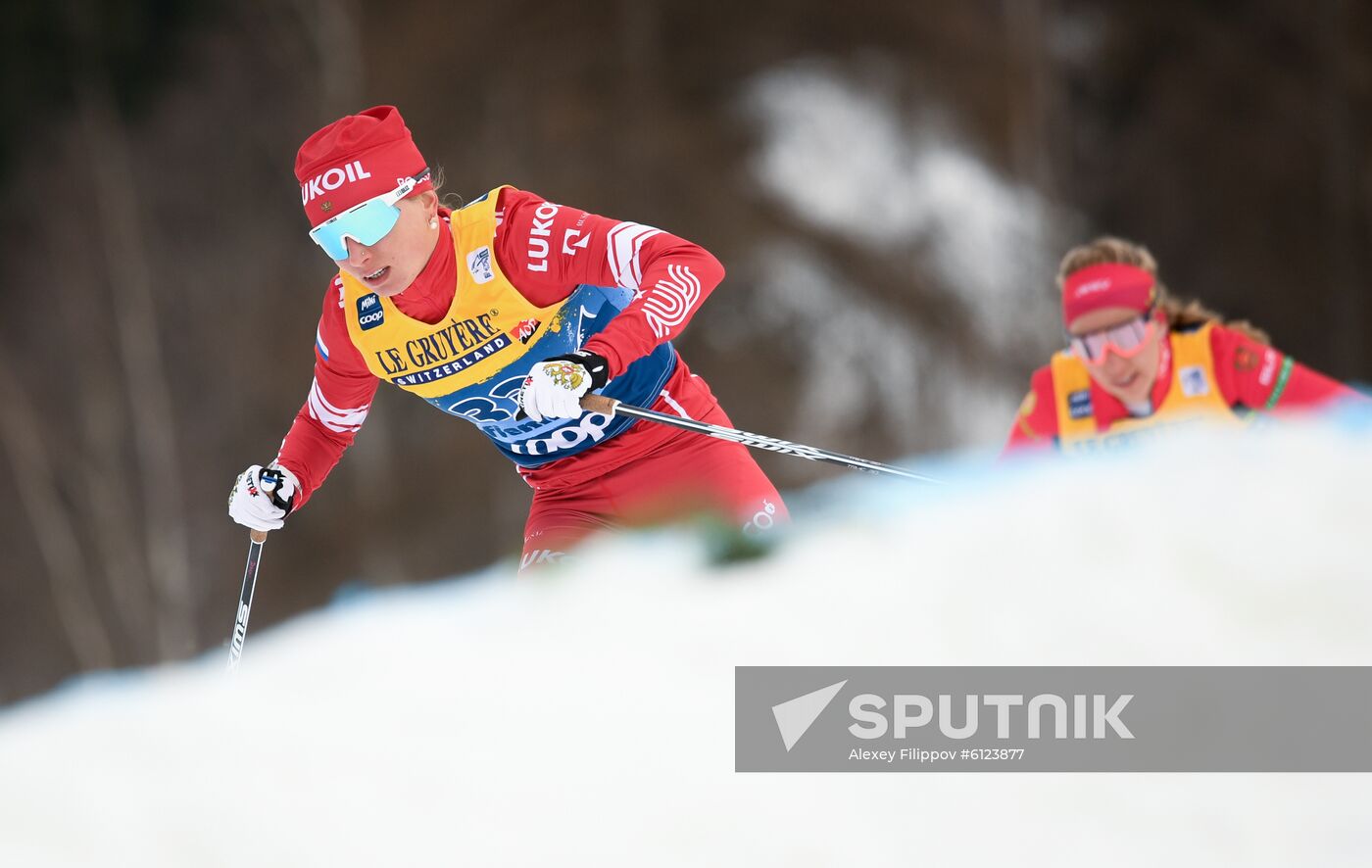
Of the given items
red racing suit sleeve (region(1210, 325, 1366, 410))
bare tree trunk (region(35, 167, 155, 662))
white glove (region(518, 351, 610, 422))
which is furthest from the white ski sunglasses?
bare tree trunk (region(35, 167, 155, 662))

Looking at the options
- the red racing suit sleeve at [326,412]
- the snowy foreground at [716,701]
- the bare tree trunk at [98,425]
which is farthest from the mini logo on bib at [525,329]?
the bare tree trunk at [98,425]

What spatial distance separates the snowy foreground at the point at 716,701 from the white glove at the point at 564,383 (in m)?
1.84

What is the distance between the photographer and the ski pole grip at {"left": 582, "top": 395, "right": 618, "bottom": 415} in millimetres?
2678

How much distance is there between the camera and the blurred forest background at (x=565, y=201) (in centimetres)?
1109

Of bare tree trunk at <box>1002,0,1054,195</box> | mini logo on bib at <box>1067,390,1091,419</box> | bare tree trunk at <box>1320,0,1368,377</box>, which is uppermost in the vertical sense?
bare tree trunk at <box>1002,0,1054,195</box>

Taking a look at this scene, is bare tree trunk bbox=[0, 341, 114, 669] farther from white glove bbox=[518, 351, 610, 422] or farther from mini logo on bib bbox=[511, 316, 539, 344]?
white glove bbox=[518, 351, 610, 422]

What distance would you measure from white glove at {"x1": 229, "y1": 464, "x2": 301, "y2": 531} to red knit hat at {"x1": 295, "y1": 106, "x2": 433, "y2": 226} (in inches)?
25.4

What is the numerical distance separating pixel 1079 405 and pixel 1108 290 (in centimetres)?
33

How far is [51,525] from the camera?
1139 cm

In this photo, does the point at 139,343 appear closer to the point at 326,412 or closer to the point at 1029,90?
the point at 1029,90

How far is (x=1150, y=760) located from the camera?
2.33 feet

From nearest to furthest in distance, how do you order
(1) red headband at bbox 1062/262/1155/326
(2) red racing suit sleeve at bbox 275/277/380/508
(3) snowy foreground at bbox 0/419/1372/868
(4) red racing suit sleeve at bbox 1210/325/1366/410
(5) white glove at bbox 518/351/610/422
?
(3) snowy foreground at bbox 0/419/1372/868 < (5) white glove at bbox 518/351/610/422 < (2) red racing suit sleeve at bbox 275/277/380/508 < (4) red racing suit sleeve at bbox 1210/325/1366/410 < (1) red headband at bbox 1062/262/1155/326

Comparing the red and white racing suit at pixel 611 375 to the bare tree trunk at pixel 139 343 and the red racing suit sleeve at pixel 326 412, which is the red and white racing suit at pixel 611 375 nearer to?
the red racing suit sleeve at pixel 326 412

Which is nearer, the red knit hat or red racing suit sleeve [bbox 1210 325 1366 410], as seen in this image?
the red knit hat
